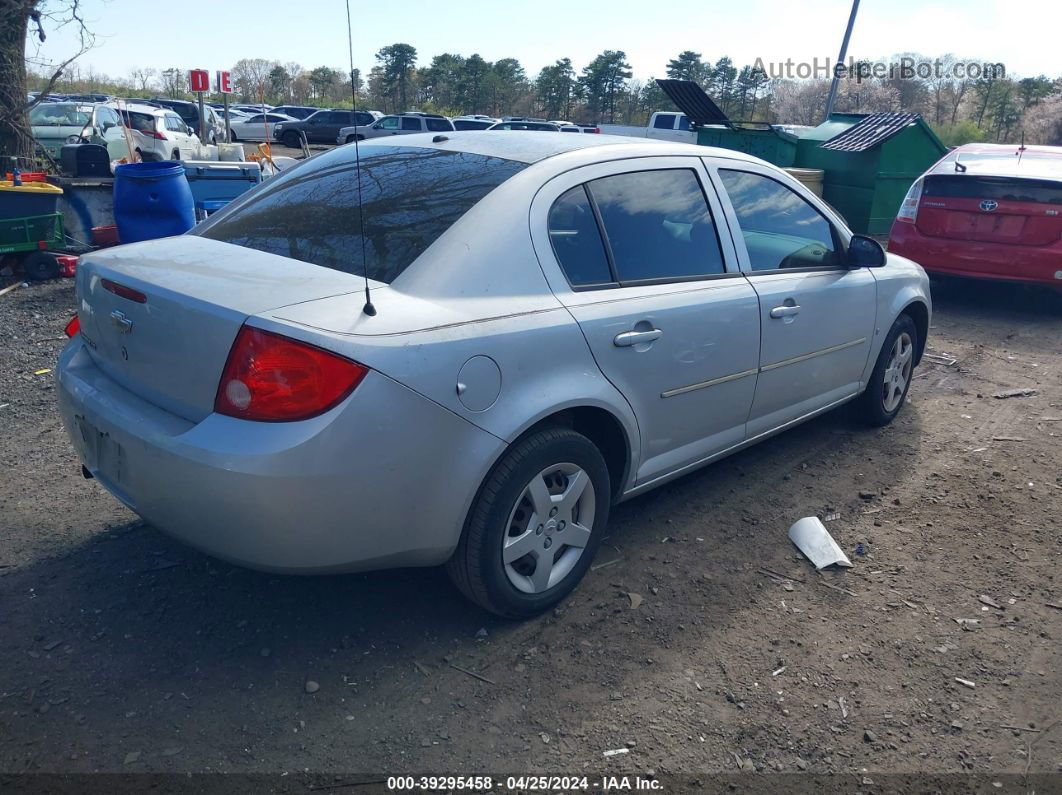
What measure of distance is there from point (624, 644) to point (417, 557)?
0.82 meters

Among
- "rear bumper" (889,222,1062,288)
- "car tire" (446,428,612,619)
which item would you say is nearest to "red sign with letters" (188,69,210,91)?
"rear bumper" (889,222,1062,288)

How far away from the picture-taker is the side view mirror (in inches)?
176

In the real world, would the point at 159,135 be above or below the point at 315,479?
above

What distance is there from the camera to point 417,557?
2.75 meters

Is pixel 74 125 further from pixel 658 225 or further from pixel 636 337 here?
pixel 636 337

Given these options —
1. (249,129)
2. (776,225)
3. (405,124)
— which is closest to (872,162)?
(776,225)

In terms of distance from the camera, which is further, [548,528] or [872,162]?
[872,162]

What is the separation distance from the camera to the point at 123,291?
290cm

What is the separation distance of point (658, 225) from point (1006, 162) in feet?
20.3

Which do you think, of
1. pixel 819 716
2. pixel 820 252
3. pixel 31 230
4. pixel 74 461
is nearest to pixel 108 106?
pixel 31 230

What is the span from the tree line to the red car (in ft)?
90.4

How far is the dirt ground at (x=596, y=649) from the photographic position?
99.5 inches

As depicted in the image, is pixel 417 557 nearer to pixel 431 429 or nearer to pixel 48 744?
pixel 431 429

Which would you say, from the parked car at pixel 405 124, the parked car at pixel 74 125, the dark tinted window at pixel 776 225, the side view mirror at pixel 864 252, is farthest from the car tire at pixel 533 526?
the parked car at pixel 405 124
